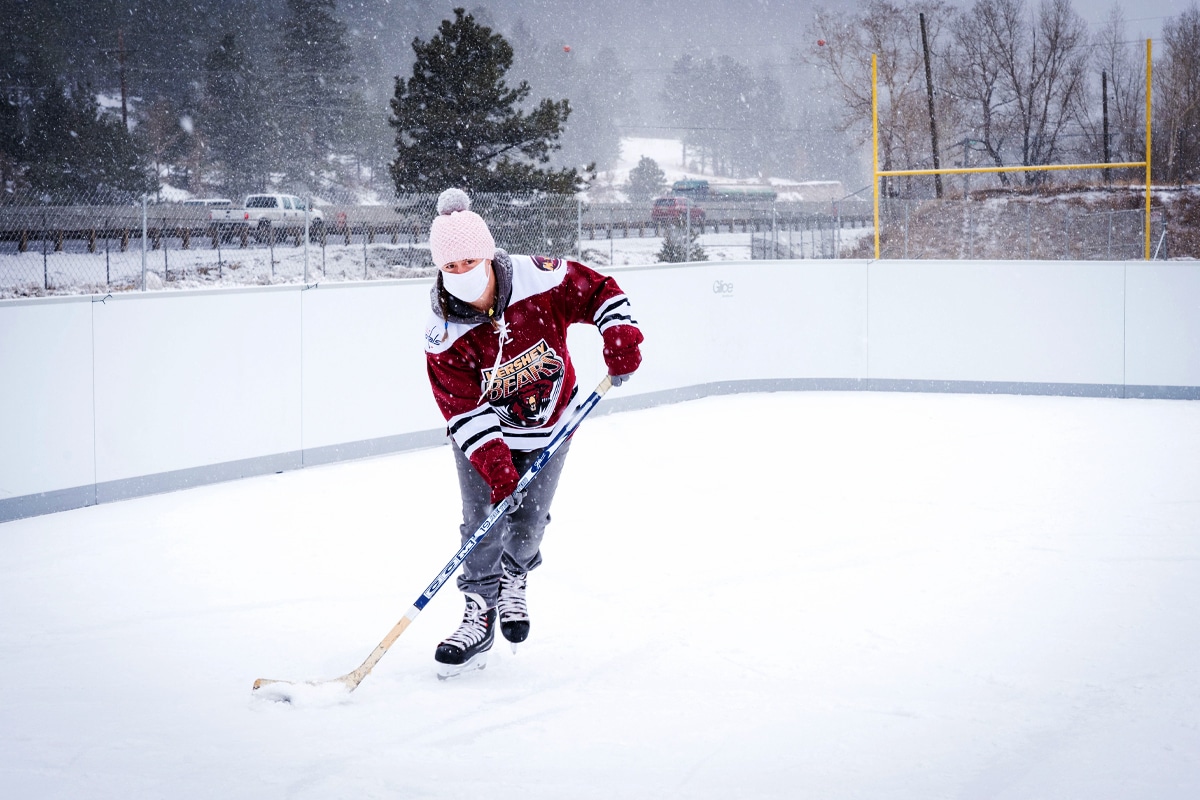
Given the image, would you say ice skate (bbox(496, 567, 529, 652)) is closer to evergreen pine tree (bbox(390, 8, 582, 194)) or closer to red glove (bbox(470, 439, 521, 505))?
red glove (bbox(470, 439, 521, 505))

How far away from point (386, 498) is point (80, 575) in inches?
64.5

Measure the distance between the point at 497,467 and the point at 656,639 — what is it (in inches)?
34.1

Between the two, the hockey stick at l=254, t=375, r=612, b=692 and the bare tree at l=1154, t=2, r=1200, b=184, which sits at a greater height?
the bare tree at l=1154, t=2, r=1200, b=184

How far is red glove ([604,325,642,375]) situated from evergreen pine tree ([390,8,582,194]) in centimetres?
1505

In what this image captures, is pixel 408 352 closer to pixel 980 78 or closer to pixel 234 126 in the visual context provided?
pixel 980 78

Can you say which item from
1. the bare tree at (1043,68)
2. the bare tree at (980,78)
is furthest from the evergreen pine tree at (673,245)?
the bare tree at (1043,68)

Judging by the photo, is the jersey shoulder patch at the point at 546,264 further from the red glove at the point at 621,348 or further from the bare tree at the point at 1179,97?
the bare tree at the point at 1179,97

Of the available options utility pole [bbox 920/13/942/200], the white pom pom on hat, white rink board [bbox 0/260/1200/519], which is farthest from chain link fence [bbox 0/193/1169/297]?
the white pom pom on hat

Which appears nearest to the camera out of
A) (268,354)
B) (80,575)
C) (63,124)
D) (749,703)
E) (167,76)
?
(749,703)

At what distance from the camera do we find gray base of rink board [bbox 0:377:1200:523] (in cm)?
542

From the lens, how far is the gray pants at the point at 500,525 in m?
3.33

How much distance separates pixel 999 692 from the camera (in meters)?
3.05

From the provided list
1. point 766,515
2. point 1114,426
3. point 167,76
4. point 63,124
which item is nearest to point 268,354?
point 766,515

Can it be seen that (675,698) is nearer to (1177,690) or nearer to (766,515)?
(1177,690)
